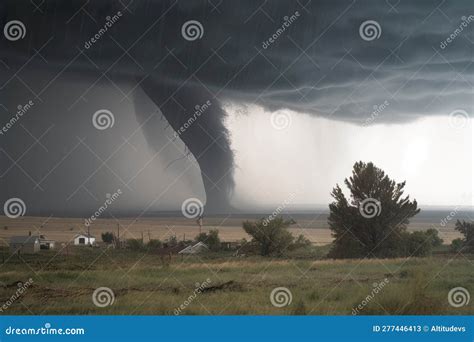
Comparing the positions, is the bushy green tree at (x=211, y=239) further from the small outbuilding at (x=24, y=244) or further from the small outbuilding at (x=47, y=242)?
the small outbuilding at (x=24, y=244)

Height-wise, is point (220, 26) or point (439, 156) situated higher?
point (220, 26)

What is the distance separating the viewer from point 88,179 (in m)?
7.93

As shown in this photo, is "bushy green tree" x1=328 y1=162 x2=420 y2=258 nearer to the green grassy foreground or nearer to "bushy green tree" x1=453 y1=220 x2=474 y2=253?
the green grassy foreground

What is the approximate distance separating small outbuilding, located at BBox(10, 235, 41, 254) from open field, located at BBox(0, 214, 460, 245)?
0.08m

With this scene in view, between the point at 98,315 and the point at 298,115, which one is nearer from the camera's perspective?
the point at 98,315

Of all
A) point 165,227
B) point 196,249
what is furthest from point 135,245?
point 196,249

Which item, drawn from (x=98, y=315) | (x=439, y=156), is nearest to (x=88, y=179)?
(x=98, y=315)

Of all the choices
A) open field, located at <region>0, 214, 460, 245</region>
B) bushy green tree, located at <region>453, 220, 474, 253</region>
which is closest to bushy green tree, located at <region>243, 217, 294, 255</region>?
open field, located at <region>0, 214, 460, 245</region>

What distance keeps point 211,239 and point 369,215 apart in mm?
2339

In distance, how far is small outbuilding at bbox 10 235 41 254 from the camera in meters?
7.85

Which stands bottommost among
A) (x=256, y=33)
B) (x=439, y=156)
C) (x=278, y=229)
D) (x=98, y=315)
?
(x=98, y=315)

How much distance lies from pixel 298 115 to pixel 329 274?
235 cm

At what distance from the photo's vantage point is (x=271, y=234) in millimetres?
7973

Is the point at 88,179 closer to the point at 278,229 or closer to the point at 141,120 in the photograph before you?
the point at 141,120
